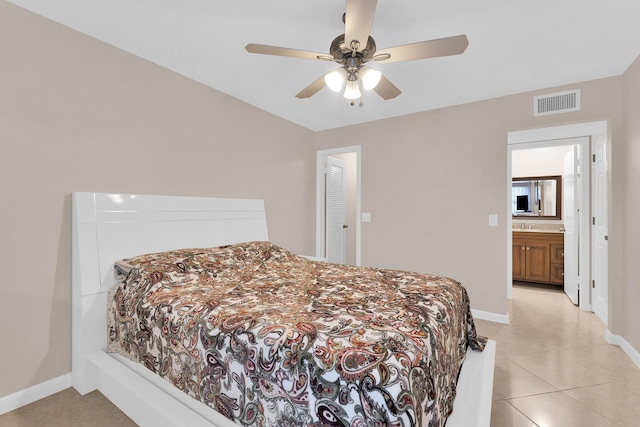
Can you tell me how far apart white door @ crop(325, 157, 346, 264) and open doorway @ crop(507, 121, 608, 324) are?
7.93 feet

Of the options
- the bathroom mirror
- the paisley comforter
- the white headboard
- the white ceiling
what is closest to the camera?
the paisley comforter

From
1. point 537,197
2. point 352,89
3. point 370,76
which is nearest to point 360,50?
point 370,76

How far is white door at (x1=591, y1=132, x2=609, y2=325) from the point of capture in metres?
2.93

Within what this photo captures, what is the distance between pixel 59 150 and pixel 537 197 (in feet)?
20.5

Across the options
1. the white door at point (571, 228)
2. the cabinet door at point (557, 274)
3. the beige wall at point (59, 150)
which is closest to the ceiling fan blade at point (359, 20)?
the beige wall at point (59, 150)

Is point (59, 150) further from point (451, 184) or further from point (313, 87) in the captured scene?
point (451, 184)

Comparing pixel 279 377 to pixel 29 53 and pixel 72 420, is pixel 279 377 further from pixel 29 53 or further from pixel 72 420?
pixel 29 53

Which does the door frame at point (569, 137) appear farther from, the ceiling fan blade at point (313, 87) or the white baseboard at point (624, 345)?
the ceiling fan blade at point (313, 87)

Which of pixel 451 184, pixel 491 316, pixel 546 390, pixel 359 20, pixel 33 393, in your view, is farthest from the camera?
pixel 451 184

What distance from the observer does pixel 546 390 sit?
78.3 inches

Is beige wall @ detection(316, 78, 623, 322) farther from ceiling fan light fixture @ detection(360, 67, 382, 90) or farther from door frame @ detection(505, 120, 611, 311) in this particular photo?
ceiling fan light fixture @ detection(360, 67, 382, 90)

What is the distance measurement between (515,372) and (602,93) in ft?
8.66

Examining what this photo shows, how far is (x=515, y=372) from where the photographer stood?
7.26 ft

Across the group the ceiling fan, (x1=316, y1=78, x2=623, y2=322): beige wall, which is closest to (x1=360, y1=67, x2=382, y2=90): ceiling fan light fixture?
the ceiling fan
